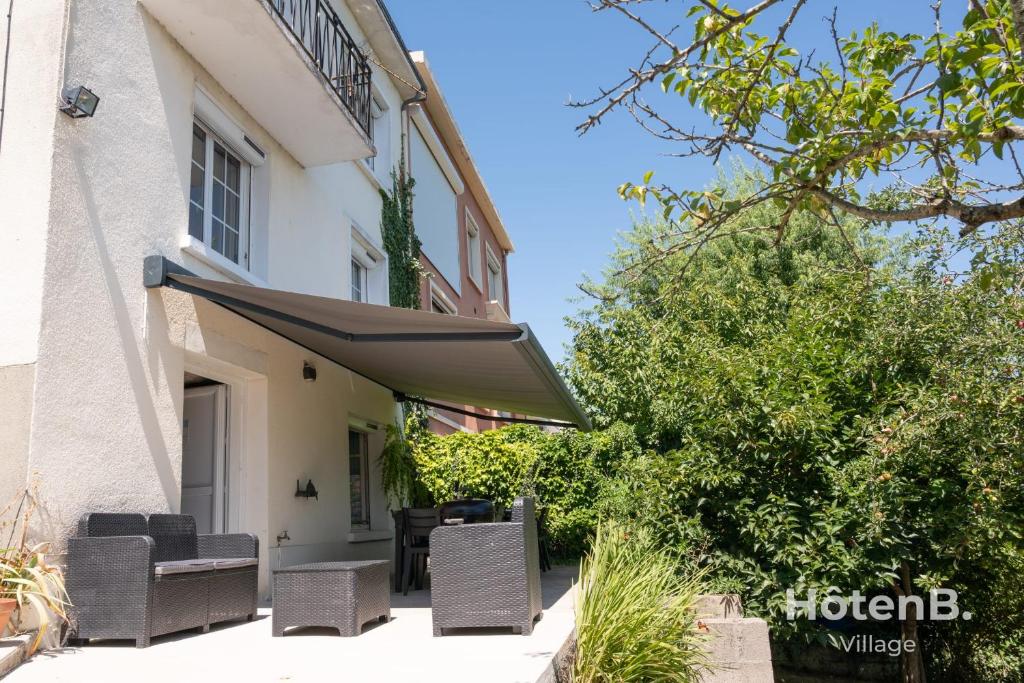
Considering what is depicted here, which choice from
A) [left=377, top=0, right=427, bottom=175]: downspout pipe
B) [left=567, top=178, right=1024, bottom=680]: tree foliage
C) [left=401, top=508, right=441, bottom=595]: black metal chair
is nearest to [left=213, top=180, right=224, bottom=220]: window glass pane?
Result: [left=401, top=508, right=441, bottom=595]: black metal chair

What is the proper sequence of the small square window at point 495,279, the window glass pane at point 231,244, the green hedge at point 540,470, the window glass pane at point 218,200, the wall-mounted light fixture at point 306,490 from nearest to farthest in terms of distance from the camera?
the window glass pane at point 218,200
the window glass pane at point 231,244
the wall-mounted light fixture at point 306,490
the green hedge at point 540,470
the small square window at point 495,279

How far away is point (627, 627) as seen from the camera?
5418 millimetres

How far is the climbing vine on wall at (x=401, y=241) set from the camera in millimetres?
13070

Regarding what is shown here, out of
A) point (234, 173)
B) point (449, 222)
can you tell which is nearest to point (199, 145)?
point (234, 173)

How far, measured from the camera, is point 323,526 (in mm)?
9602

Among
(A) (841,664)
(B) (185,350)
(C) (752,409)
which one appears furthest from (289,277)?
(A) (841,664)

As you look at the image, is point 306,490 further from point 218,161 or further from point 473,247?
point 473,247

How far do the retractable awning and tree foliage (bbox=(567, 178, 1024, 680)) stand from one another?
4.21 feet

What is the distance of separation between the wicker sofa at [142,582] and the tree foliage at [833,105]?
416 centimetres

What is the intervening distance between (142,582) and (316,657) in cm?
136

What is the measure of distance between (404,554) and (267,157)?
4.92 metres

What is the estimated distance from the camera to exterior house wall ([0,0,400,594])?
556 cm

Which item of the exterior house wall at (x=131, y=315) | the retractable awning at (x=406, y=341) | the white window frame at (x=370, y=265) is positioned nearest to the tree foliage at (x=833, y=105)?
the retractable awning at (x=406, y=341)

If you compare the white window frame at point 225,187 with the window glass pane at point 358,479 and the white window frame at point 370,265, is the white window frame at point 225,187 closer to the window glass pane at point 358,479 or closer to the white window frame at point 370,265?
the white window frame at point 370,265
